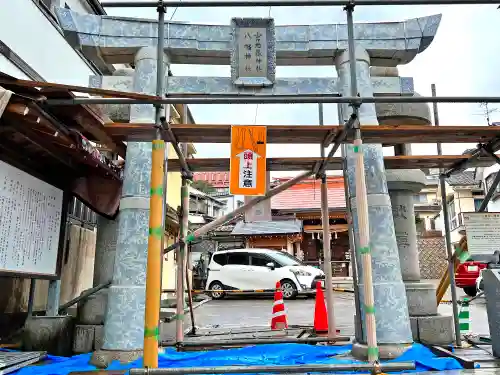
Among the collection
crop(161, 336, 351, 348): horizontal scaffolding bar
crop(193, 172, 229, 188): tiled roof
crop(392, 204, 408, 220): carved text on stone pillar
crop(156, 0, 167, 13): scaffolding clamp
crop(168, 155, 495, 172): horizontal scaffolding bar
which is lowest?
crop(161, 336, 351, 348): horizontal scaffolding bar

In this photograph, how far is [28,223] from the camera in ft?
19.8

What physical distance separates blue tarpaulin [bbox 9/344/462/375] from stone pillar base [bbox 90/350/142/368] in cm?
9

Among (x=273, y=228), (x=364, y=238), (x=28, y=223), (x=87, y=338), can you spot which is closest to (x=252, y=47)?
(x=364, y=238)

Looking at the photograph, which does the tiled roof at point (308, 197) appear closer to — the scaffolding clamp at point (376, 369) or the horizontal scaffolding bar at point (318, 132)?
the horizontal scaffolding bar at point (318, 132)

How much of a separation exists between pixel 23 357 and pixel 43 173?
271 centimetres

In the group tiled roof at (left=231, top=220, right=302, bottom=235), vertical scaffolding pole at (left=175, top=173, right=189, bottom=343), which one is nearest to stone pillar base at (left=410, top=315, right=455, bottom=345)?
vertical scaffolding pole at (left=175, top=173, right=189, bottom=343)

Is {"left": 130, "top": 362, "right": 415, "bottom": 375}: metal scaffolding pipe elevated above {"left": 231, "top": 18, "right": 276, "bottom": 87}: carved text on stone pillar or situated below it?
below

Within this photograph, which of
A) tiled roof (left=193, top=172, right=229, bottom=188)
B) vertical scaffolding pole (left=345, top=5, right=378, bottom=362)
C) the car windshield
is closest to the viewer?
vertical scaffolding pole (left=345, top=5, right=378, bottom=362)

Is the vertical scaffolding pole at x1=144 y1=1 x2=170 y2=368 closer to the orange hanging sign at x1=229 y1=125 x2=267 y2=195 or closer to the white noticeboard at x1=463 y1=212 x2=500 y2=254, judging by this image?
the orange hanging sign at x1=229 y1=125 x2=267 y2=195

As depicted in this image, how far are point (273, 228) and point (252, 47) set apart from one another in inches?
774

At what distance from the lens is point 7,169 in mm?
5500

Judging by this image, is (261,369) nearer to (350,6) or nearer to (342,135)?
(342,135)

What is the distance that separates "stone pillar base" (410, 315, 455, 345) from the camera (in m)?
7.02

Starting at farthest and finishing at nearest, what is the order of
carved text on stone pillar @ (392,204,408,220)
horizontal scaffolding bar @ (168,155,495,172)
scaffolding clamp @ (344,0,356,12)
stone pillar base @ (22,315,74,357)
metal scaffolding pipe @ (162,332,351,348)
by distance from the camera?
carved text on stone pillar @ (392,204,408,220) → metal scaffolding pipe @ (162,332,351,348) → horizontal scaffolding bar @ (168,155,495,172) → stone pillar base @ (22,315,74,357) → scaffolding clamp @ (344,0,356,12)
